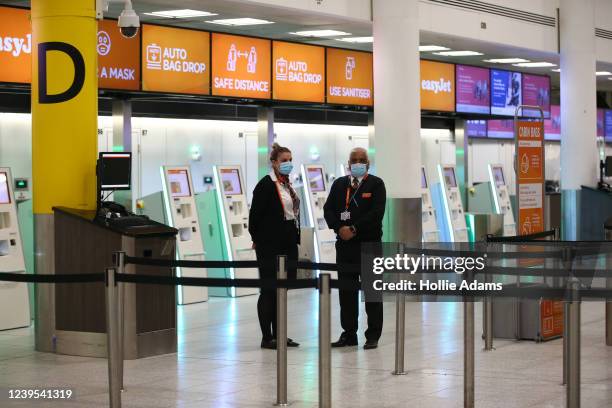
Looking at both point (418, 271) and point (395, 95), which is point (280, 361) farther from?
point (395, 95)

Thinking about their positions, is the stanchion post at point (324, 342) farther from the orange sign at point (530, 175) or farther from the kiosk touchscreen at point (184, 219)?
the kiosk touchscreen at point (184, 219)

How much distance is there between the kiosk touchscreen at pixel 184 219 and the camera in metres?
12.0

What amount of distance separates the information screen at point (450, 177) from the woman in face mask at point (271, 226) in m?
8.59

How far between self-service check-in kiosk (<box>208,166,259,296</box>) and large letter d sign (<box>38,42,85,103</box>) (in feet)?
14.1

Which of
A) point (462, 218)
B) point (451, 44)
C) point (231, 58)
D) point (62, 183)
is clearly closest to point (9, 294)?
point (62, 183)

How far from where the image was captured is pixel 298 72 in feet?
42.9

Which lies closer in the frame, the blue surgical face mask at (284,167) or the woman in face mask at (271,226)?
the woman in face mask at (271,226)

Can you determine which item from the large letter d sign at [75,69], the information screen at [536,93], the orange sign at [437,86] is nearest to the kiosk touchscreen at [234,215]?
the orange sign at [437,86]

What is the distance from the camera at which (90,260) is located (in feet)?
27.0

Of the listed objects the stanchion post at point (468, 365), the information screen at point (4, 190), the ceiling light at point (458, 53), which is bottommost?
the stanchion post at point (468, 365)

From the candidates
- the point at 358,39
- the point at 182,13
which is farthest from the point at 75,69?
the point at 358,39

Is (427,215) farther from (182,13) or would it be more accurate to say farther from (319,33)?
(182,13)

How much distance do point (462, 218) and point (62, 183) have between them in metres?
9.84

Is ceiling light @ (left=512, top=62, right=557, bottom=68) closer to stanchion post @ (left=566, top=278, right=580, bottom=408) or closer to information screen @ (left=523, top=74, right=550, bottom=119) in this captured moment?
information screen @ (left=523, top=74, right=550, bottom=119)
